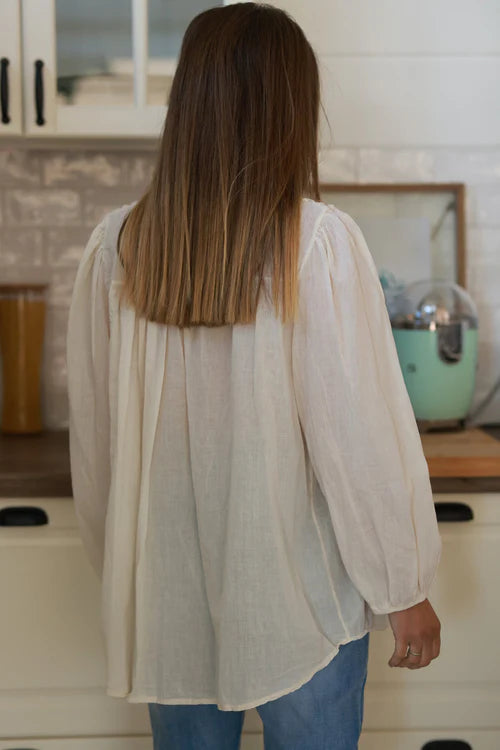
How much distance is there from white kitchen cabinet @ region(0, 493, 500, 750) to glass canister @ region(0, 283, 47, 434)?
19.4 inches

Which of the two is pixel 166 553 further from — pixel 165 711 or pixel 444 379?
pixel 444 379

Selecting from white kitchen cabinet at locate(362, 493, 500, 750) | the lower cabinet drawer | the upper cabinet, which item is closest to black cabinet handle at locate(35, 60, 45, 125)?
the upper cabinet

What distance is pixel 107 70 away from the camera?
5.80 feet

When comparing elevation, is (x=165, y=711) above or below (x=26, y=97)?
below

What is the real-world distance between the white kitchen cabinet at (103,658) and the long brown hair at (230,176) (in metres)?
0.67

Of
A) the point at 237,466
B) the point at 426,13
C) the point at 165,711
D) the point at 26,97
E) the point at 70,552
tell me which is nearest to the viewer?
the point at 237,466

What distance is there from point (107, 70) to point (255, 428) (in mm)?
1028

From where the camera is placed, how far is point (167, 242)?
1.04m

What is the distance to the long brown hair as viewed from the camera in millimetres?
1001

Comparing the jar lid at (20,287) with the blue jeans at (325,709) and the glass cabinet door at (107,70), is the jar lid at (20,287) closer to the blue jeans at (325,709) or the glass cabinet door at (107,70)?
the glass cabinet door at (107,70)

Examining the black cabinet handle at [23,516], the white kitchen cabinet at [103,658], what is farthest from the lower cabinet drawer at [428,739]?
the black cabinet handle at [23,516]

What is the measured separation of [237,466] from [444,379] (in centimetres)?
91

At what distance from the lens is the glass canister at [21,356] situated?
2.00 metres

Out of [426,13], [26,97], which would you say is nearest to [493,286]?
[426,13]
